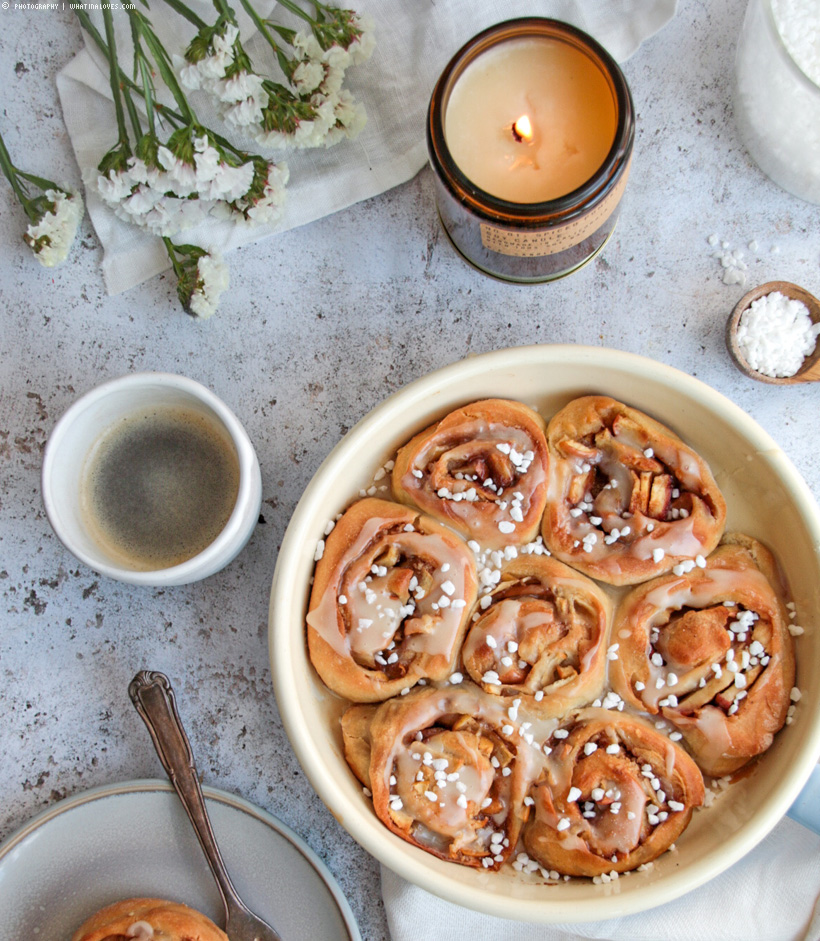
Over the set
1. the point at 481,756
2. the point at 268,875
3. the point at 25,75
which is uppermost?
the point at 25,75

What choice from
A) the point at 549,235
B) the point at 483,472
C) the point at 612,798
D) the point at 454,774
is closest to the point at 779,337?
the point at 549,235

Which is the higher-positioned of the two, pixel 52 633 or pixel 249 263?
pixel 249 263

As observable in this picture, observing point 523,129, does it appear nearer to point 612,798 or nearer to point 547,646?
point 547,646

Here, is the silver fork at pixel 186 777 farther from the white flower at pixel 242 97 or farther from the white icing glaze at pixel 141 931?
the white flower at pixel 242 97

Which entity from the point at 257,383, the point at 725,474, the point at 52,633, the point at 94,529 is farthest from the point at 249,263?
the point at 725,474

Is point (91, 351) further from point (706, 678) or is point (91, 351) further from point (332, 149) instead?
point (706, 678)

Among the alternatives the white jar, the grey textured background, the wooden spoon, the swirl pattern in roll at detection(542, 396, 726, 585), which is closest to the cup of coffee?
the grey textured background
